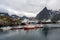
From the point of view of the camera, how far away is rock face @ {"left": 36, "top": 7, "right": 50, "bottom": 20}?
359cm

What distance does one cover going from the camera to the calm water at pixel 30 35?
3.62m

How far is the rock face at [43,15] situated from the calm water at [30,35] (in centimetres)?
33

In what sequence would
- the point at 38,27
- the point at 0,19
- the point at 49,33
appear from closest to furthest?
the point at 0,19 → the point at 38,27 → the point at 49,33

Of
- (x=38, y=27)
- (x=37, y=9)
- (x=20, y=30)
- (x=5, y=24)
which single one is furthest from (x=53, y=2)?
(x=5, y=24)

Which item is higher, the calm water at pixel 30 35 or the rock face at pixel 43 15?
the rock face at pixel 43 15

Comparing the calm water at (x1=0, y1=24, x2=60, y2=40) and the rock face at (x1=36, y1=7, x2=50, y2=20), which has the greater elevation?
the rock face at (x1=36, y1=7, x2=50, y2=20)

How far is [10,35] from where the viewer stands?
378cm

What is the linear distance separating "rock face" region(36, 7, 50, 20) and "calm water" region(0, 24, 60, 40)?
0.33 m

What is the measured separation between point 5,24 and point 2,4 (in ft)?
1.60

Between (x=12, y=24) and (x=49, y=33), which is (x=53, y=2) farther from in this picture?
(x=12, y=24)

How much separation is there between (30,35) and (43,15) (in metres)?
0.67

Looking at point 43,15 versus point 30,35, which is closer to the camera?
point 43,15

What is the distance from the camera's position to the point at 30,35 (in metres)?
3.85

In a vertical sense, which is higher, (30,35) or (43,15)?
(43,15)
